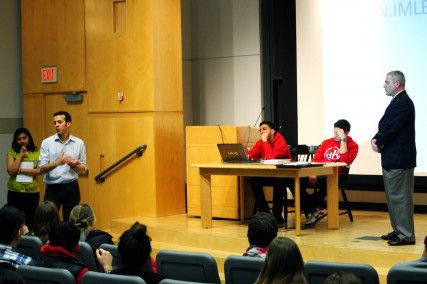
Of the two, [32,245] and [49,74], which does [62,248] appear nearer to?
[32,245]

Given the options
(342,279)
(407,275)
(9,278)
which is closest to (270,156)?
(407,275)

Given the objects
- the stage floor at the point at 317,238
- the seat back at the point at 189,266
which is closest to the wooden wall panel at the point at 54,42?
the stage floor at the point at 317,238

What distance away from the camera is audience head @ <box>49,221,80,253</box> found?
4383mm

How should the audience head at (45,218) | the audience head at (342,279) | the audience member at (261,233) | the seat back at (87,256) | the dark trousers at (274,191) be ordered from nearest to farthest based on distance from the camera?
the audience head at (342,279) → the audience member at (261,233) → the seat back at (87,256) → the audience head at (45,218) → the dark trousers at (274,191)

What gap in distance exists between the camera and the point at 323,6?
30.9 ft

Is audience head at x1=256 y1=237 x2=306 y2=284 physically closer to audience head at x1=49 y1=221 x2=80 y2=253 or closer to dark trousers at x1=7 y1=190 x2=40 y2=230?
audience head at x1=49 y1=221 x2=80 y2=253

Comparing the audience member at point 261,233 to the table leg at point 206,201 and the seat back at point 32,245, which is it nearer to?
the seat back at point 32,245

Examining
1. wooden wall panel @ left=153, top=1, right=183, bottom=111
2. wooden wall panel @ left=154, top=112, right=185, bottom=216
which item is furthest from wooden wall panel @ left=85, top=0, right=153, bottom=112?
wooden wall panel @ left=154, top=112, right=185, bottom=216

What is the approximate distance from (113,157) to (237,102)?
1.97 meters

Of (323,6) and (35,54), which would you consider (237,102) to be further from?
(35,54)

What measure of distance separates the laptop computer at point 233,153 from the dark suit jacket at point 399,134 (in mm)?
1621

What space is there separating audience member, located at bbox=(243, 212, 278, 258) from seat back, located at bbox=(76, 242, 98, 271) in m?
1.10

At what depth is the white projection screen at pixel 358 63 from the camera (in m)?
8.48

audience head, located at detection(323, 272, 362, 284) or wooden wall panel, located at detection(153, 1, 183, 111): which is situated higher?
wooden wall panel, located at detection(153, 1, 183, 111)
